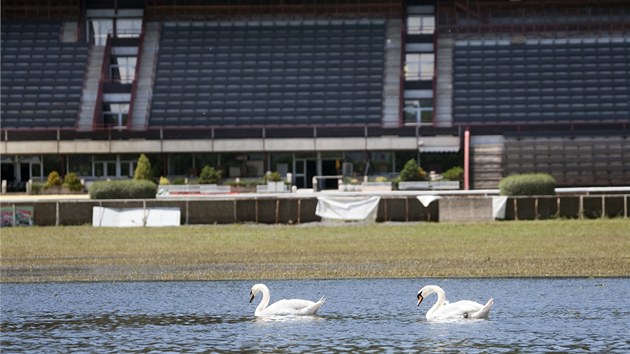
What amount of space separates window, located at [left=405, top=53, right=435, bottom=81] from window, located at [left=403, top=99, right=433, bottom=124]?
2118mm

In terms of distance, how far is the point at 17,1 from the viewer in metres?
95.4

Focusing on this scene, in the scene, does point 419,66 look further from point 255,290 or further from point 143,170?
point 255,290

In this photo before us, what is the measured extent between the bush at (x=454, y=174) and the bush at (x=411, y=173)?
4.48 feet

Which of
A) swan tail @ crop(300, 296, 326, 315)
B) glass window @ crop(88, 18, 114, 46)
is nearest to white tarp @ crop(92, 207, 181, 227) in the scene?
swan tail @ crop(300, 296, 326, 315)

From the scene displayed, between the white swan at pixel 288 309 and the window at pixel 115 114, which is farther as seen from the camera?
the window at pixel 115 114

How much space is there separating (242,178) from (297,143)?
16.1 ft

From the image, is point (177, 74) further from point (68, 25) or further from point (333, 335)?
point (333, 335)

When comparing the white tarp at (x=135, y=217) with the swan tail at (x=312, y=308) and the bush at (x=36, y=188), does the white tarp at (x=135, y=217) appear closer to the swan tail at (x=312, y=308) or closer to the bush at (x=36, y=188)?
the bush at (x=36, y=188)

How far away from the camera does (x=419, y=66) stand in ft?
300

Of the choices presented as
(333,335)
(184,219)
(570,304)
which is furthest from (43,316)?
(184,219)

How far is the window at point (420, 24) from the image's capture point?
93556mm

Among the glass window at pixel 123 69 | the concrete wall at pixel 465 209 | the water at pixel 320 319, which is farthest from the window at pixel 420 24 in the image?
the water at pixel 320 319

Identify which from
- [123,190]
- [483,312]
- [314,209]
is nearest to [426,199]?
[314,209]

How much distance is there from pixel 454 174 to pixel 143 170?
1910 cm
